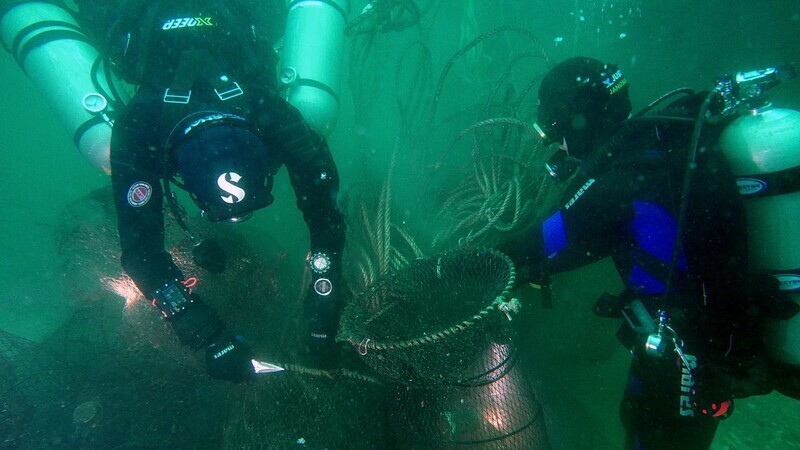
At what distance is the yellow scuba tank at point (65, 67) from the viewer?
13.8 ft

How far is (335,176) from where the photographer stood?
11.4 feet

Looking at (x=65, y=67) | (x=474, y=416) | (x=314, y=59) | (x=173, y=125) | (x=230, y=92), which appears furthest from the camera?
(x=314, y=59)

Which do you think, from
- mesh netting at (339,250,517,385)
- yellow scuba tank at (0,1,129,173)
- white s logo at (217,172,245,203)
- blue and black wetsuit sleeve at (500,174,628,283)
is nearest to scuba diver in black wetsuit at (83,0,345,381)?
white s logo at (217,172,245,203)

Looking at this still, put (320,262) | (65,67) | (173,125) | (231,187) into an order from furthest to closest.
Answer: (65,67) < (320,262) < (173,125) < (231,187)

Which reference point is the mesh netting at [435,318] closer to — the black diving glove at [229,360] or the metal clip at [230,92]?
the black diving glove at [229,360]

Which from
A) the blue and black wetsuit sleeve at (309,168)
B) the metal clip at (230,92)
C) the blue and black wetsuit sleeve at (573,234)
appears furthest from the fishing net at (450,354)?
Result: the metal clip at (230,92)

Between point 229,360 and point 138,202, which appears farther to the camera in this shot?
point 138,202

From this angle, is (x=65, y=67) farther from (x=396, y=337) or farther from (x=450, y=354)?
(x=450, y=354)

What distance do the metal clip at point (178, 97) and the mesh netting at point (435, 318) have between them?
200 cm

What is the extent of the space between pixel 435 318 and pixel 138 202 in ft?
8.05

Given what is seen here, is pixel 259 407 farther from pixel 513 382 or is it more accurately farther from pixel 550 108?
pixel 550 108

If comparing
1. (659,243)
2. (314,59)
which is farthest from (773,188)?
(314,59)

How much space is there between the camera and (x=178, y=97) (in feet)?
9.50

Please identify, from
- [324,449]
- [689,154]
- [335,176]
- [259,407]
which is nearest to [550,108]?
[689,154]
